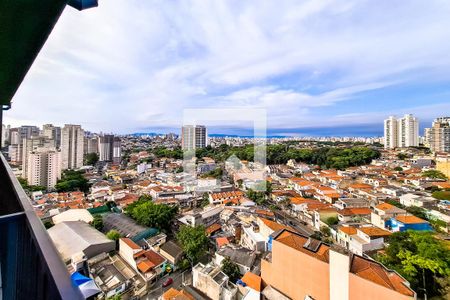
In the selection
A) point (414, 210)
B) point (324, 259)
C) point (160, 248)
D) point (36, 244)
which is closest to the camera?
point (36, 244)

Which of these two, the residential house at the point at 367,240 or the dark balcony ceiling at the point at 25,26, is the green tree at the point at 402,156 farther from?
the dark balcony ceiling at the point at 25,26

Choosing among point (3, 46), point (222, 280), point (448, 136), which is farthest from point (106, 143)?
point (448, 136)

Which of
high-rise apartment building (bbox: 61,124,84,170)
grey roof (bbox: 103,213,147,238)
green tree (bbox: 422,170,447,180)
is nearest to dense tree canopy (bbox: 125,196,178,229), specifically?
grey roof (bbox: 103,213,147,238)

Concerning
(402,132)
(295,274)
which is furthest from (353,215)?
(402,132)

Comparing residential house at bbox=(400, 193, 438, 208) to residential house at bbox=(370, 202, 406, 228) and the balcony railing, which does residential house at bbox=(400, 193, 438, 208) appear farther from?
the balcony railing

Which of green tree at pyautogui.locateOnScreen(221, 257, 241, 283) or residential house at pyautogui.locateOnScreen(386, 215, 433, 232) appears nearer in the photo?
green tree at pyautogui.locateOnScreen(221, 257, 241, 283)

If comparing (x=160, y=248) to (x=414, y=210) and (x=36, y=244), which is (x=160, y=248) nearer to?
(x=36, y=244)
